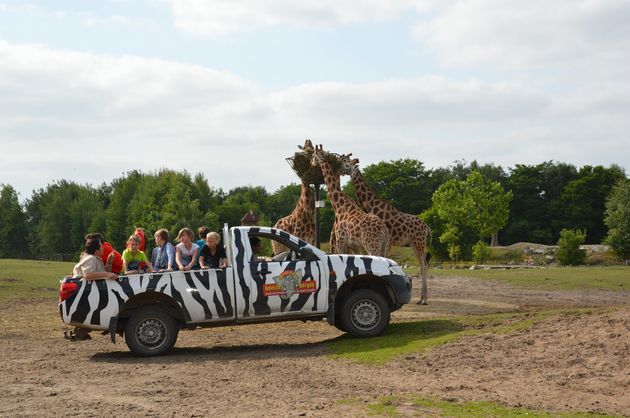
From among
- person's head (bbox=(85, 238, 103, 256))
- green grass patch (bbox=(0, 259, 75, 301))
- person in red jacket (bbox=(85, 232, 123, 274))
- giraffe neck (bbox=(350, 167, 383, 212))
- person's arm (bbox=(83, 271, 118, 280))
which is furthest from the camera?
green grass patch (bbox=(0, 259, 75, 301))

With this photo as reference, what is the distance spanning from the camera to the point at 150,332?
1332 cm

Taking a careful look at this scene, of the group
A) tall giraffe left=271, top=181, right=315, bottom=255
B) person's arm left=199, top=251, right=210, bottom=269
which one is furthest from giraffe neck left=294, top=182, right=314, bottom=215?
person's arm left=199, top=251, right=210, bottom=269

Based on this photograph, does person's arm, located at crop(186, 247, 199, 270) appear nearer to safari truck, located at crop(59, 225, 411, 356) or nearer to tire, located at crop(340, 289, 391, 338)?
safari truck, located at crop(59, 225, 411, 356)

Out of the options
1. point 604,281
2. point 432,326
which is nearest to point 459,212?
point 604,281

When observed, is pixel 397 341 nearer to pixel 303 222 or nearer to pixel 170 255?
pixel 170 255

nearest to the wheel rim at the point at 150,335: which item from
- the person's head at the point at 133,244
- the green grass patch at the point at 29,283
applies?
the person's head at the point at 133,244

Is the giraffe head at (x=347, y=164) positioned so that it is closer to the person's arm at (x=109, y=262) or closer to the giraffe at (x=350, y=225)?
the giraffe at (x=350, y=225)

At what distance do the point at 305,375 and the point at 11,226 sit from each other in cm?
8981

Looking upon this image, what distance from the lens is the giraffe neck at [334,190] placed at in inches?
819

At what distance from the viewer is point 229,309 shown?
526 inches

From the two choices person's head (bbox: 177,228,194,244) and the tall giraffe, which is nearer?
person's head (bbox: 177,228,194,244)

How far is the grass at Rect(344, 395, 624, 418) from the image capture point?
8242 mm

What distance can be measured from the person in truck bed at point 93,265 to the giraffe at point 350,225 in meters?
7.42

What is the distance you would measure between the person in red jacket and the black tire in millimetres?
1323
